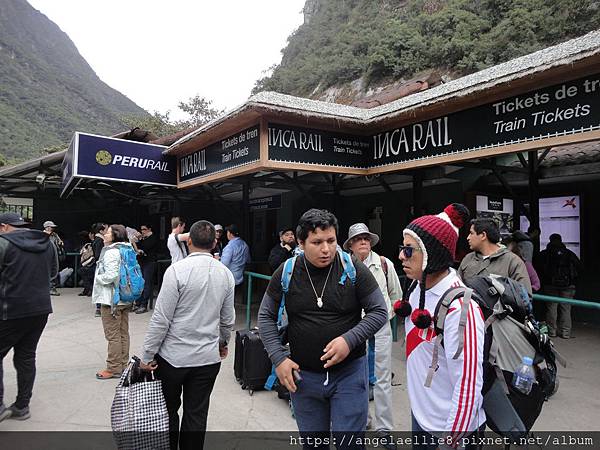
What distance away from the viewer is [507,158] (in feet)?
21.9

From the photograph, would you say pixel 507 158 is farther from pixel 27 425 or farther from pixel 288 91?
pixel 288 91

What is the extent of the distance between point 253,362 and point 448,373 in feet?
8.92

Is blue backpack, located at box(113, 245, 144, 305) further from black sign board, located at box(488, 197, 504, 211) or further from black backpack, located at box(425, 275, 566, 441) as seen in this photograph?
black sign board, located at box(488, 197, 504, 211)

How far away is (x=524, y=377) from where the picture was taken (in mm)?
2174

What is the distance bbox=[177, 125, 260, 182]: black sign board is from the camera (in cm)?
538

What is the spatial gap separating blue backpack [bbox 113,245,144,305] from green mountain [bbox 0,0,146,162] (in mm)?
38026

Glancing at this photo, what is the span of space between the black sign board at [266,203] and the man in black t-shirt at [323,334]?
28.4ft

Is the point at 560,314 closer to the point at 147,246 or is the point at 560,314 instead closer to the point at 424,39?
the point at 147,246

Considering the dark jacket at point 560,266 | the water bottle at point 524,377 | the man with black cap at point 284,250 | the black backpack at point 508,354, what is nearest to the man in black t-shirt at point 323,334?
the black backpack at point 508,354

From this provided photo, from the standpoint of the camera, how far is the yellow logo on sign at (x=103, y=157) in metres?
6.91

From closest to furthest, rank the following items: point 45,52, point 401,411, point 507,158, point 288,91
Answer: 1. point 401,411
2. point 507,158
3. point 288,91
4. point 45,52

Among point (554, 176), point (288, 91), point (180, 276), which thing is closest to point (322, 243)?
point (180, 276)

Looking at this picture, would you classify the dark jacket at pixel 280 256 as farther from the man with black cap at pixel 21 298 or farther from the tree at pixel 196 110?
the tree at pixel 196 110

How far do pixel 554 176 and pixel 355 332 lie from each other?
6214mm
